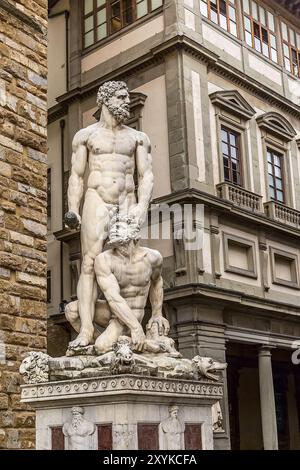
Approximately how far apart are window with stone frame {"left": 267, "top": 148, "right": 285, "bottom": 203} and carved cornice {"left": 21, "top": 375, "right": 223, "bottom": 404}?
1378 centimetres

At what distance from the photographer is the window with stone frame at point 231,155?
19141 mm

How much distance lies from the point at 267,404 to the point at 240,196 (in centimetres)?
521

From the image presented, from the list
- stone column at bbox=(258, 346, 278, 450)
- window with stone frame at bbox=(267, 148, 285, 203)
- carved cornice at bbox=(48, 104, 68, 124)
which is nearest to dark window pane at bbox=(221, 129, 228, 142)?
window with stone frame at bbox=(267, 148, 285, 203)

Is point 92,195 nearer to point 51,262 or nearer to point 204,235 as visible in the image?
point 204,235

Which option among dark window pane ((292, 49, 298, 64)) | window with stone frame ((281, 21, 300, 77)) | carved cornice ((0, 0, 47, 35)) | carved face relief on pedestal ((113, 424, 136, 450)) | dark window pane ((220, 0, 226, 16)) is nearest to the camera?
carved face relief on pedestal ((113, 424, 136, 450))

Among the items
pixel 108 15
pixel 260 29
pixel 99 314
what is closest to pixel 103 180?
pixel 99 314

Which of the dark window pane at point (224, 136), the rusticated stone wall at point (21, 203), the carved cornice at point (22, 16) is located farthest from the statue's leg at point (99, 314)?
the dark window pane at point (224, 136)

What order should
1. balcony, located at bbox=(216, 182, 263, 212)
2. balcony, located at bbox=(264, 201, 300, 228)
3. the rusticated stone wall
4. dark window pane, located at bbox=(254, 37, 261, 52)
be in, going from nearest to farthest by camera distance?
1. the rusticated stone wall
2. balcony, located at bbox=(216, 182, 263, 212)
3. balcony, located at bbox=(264, 201, 300, 228)
4. dark window pane, located at bbox=(254, 37, 261, 52)

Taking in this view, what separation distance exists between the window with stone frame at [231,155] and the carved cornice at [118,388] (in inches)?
487

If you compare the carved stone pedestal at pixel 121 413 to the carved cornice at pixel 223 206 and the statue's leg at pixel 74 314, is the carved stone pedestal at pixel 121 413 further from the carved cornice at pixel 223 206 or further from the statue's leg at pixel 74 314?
the carved cornice at pixel 223 206

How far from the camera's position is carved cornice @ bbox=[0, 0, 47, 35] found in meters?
10.6

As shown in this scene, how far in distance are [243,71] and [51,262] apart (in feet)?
24.8

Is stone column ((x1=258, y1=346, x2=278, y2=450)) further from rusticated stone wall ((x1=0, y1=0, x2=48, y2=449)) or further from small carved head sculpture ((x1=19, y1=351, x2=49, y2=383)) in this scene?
small carved head sculpture ((x1=19, y1=351, x2=49, y2=383))

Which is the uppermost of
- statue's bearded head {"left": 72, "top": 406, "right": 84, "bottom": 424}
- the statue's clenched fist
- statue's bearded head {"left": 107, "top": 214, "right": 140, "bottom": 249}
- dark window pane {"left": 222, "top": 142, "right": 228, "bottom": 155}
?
dark window pane {"left": 222, "top": 142, "right": 228, "bottom": 155}
